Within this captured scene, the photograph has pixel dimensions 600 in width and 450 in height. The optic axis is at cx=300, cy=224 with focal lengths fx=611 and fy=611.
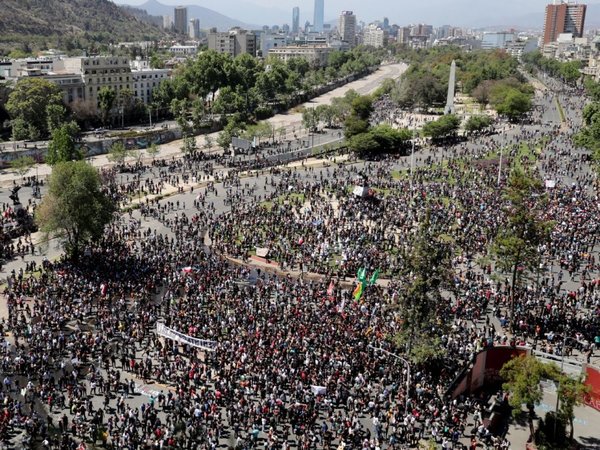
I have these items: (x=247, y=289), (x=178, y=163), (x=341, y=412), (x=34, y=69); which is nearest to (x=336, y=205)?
(x=247, y=289)

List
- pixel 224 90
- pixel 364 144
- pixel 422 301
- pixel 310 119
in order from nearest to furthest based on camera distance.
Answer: pixel 422 301, pixel 364 144, pixel 310 119, pixel 224 90

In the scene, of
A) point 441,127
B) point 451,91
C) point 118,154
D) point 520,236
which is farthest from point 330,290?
point 451,91

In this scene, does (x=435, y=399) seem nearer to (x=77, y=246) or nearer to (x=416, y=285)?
(x=416, y=285)

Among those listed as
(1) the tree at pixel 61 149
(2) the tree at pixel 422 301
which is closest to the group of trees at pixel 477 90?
(1) the tree at pixel 61 149

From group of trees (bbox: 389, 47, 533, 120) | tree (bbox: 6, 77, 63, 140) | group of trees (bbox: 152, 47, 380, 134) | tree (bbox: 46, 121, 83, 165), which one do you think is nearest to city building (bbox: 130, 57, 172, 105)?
group of trees (bbox: 152, 47, 380, 134)

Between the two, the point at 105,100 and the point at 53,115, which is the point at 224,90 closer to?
the point at 105,100

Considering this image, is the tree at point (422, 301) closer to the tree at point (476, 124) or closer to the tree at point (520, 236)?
the tree at point (520, 236)
